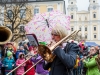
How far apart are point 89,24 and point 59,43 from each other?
107482 millimetres

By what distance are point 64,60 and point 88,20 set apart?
110221 millimetres

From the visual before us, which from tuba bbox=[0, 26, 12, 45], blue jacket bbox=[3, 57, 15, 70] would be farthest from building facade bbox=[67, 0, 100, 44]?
tuba bbox=[0, 26, 12, 45]

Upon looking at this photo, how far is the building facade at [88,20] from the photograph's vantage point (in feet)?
347

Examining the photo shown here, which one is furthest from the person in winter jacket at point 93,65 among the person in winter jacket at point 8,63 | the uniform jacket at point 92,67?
the person in winter jacket at point 8,63

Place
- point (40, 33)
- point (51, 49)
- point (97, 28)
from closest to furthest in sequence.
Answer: point (51, 49) → point (40, 33) → point (97, 28)

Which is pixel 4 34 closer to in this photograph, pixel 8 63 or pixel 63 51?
pixel 63 51

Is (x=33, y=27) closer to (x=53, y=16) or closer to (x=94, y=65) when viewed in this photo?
(x=53, y=16)

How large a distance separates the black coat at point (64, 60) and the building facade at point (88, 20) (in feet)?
330

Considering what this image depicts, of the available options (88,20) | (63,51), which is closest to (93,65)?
(63,51)

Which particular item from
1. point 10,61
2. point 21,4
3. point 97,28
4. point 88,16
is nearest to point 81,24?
point 88,16

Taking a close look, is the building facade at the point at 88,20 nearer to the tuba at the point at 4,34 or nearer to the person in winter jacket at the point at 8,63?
the person in winter jacket at the point at 8,63

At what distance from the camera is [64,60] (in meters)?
3.42

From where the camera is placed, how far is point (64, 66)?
3619 mm

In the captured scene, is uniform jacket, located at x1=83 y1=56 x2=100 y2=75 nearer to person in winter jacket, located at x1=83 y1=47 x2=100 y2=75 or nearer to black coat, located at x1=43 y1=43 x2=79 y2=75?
person in winter jacket, located at x1=83 y1=47 x2=100 y2=75
